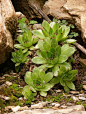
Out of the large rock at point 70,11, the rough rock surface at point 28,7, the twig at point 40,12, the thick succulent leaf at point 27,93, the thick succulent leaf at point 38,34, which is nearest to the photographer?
the thick succulent leaf at point 27,93

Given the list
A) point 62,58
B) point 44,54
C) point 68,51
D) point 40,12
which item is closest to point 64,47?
point 68,51

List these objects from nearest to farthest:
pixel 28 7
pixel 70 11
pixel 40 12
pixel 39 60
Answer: pixel 39 60
pixel 70 11
pixel 40 12
pixel 28 7

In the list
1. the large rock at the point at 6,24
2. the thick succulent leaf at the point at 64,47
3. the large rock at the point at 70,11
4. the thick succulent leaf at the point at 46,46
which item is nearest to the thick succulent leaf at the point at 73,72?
the thick succulent leaf at the point at 64,47

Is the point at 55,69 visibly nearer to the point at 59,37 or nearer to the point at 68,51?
the point at 68,51

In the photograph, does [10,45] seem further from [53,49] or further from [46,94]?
[46,94]

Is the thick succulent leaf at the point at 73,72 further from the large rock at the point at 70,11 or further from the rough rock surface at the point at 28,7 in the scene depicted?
the rough rock surface at the point at 28,7

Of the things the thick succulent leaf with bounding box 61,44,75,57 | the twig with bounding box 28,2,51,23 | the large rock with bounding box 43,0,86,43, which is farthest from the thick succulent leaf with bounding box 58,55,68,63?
the twig with bounding box 28,2,51,23

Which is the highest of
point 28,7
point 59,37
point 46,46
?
point 28,7

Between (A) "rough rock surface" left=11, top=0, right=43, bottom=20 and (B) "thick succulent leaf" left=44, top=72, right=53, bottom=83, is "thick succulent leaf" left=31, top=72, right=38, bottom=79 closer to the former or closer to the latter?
(B) "thick succulent leaf" left=44, top=72, right=53, bottom=83
